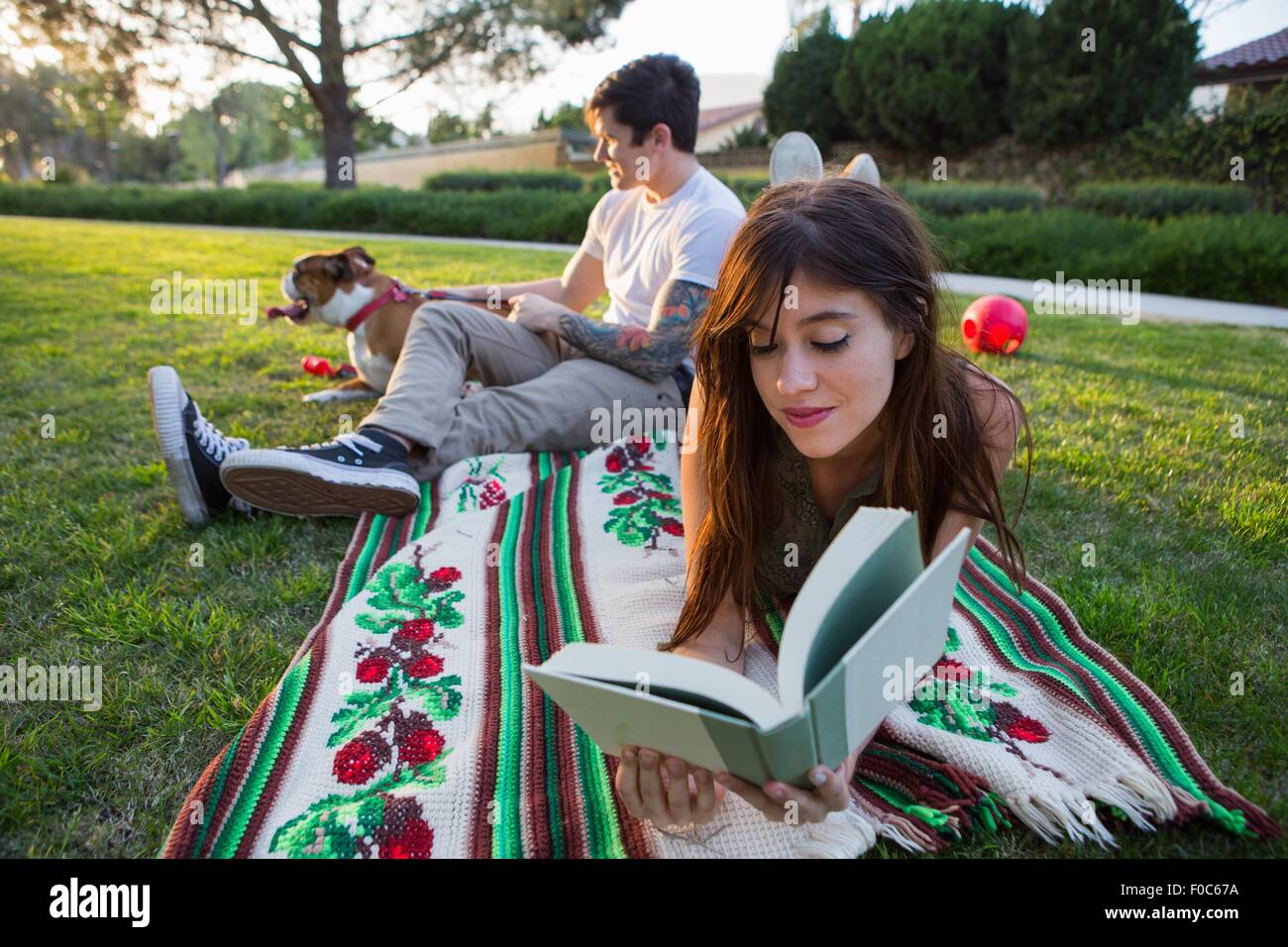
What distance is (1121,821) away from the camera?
151 cm

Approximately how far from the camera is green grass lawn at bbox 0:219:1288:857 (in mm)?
1637

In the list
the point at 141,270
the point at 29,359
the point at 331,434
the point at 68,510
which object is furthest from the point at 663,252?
the point at 141,270

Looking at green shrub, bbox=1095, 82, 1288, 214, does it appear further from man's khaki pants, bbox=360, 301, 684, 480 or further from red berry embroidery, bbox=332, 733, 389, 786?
red berry embroidery, bbox=332, 733, 389, 786

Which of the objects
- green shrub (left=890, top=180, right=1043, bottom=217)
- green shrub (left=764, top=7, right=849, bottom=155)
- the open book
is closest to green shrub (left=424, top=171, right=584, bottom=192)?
green shrub (left=764, top=7, right=849, bottom=155)

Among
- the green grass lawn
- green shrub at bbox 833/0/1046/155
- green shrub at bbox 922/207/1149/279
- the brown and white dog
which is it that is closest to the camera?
the green grass lawn

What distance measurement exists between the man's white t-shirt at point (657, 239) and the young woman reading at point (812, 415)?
1280 millimetres

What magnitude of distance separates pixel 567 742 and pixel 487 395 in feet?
6.02

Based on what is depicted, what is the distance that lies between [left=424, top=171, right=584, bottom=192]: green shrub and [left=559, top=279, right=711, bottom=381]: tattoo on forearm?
44.7 feet

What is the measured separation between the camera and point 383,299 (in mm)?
4016

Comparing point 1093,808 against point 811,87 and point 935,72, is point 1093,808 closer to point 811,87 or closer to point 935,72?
point 935,72

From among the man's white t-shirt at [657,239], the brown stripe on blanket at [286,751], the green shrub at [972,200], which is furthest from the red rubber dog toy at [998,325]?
the green shrub at [972,200]

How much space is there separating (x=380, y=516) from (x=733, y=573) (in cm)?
150

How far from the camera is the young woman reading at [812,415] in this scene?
151 cm

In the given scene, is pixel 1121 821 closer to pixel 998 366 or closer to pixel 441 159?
pixel 998 366
